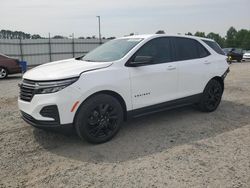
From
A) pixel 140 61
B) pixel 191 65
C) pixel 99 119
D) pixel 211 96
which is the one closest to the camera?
pixel 99 119

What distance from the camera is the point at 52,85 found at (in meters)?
3.66

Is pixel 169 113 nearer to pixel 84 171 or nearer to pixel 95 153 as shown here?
pixel 95 153

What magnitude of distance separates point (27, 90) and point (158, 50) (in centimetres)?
248

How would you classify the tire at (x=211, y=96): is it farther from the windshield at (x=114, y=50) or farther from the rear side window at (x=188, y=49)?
the windshield at (x=114, y=50)

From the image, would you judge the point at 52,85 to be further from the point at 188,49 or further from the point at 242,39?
the point at 242,39

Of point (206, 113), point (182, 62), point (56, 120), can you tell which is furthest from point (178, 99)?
point (56, 120)

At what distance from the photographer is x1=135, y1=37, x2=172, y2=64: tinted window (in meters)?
4.66

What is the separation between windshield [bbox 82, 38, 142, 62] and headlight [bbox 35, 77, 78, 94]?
3.35 feet

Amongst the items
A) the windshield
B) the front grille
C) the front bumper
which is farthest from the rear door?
the front grille

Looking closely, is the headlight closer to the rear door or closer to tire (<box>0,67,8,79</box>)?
the rear door

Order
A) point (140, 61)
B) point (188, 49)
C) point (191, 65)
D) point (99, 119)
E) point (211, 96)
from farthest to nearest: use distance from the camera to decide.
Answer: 1. point (211, 96)
2. point (188, 49)
3. point (191, 65)
4. point (140, 61)
5. point (99, 119)

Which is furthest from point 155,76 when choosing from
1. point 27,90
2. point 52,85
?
point 27,90

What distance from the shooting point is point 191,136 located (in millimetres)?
4441

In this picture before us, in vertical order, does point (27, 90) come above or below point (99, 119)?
above
